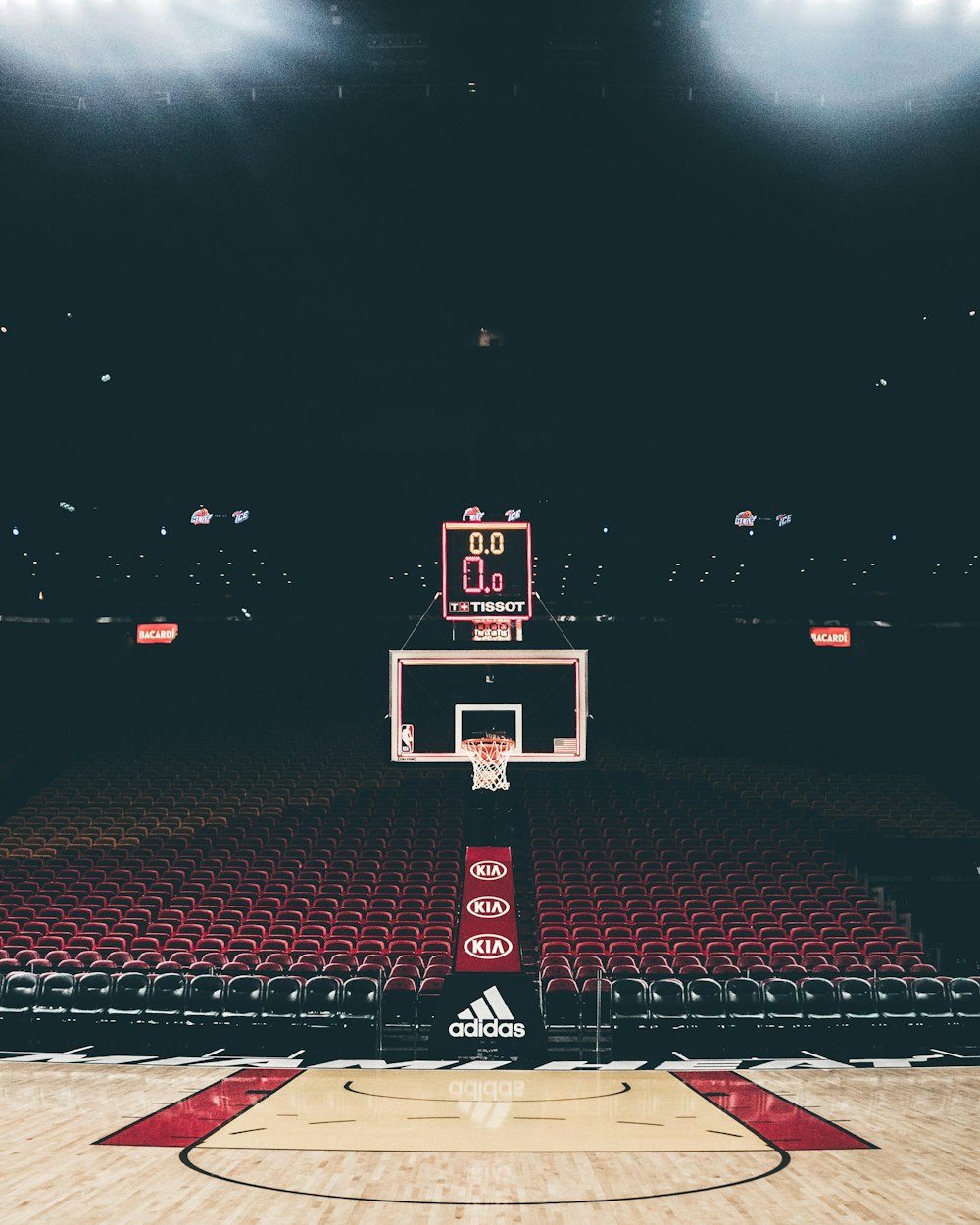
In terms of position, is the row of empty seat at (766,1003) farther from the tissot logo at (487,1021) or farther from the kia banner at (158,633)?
the kia banner at (158,633)

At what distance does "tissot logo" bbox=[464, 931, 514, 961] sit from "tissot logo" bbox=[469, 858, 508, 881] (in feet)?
5.53

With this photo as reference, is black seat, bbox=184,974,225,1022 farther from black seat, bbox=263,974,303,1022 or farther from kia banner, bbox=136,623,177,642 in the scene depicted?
kia banner, bbox=136,623,177,642

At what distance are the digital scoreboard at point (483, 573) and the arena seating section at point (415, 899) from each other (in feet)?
11.6

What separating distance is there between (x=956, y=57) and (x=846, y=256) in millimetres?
3488

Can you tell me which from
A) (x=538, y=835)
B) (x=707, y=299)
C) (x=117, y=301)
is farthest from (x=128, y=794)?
(x=707, y=299)

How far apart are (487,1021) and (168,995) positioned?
121 inches

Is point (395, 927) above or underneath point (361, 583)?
underneath

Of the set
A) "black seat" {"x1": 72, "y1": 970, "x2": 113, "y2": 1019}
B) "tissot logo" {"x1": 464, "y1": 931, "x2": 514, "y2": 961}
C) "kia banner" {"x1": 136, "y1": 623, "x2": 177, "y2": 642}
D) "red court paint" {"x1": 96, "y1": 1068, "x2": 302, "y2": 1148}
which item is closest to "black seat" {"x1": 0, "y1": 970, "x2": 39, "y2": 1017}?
"black seat" {"x1": 72, "y1": 970, "x2": 113, "y2": 1019}

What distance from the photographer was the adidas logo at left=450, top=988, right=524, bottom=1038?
9422mm

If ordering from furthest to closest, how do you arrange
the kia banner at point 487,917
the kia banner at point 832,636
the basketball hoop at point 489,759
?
the kia banner at point 832,636 < the basketball hoop at point 489,759 < the kia banner at point 487,917

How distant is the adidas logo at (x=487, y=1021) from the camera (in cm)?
942

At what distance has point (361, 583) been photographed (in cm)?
2645

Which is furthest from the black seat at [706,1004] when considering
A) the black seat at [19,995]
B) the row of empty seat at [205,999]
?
the black seat at [19,995]

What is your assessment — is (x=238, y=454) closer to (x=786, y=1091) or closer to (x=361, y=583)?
(x=361, y=583)
